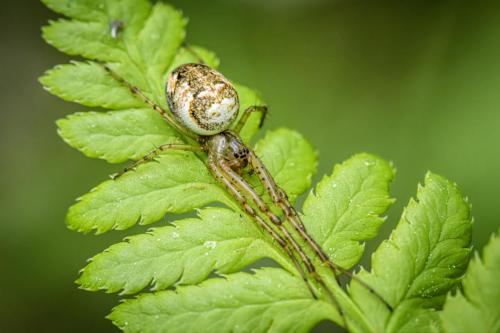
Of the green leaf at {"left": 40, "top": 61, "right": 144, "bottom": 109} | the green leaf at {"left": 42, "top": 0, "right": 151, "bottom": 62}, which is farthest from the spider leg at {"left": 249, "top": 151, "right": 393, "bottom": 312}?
the green leaf at {"left": 42, "top": 0, "right": 151, "bottom": 62}

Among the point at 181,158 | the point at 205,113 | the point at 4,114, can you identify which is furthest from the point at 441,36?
the point at 4,114

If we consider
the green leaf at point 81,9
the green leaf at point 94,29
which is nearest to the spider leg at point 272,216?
the green leaf at point 94,29

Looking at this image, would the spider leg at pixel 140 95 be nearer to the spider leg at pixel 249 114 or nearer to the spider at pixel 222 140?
the spider at pixel 222 140

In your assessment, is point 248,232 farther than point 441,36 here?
No

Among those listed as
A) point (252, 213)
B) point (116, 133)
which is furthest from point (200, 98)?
point (252, 213)

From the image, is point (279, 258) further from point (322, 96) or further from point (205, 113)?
point (322, 96)
